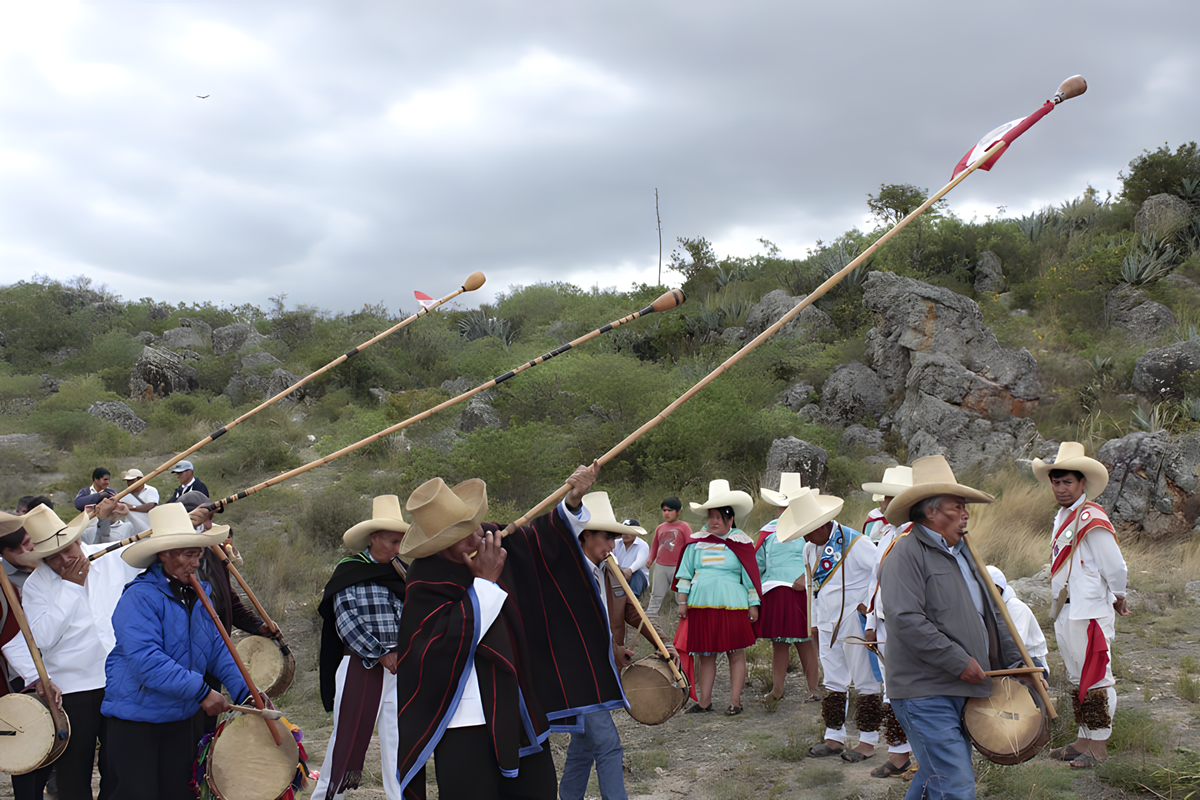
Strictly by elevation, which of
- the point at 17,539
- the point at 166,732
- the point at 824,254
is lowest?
the point at 166,732

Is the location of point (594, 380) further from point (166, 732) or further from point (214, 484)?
point (166, 732)

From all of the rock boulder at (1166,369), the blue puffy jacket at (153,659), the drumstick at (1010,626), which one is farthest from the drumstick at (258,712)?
the rock boulder at (1166,369)

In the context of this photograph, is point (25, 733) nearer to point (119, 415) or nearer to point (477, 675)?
point (477, 675)

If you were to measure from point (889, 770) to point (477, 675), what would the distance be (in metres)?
3.74

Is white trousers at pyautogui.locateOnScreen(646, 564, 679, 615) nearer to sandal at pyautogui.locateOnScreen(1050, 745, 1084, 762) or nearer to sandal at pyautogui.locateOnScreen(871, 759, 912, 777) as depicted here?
sandal at pyautogui.locateOnScreen(871, 759, 912, 777)

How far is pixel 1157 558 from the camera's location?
12844 mm

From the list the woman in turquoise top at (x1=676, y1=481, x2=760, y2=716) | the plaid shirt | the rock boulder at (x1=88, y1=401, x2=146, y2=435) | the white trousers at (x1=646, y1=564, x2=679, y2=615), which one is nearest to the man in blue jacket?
the plaid shirt

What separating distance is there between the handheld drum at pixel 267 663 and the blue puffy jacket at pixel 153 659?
1139 mm

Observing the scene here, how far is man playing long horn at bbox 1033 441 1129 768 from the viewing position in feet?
17.9

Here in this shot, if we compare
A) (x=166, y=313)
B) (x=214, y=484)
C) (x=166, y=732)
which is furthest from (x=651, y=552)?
(x=166, y=313)

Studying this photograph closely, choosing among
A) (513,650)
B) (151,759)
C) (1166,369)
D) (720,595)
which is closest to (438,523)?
(513,650)

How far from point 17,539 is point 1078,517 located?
660cm

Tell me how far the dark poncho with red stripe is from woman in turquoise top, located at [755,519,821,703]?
3825 millimetres

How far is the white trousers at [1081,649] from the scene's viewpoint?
549cm
